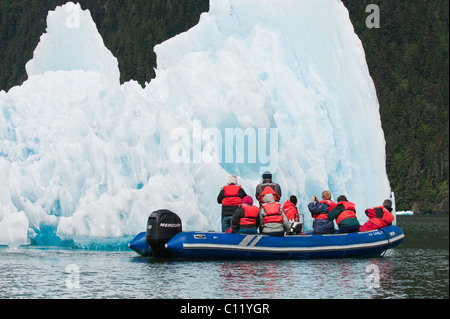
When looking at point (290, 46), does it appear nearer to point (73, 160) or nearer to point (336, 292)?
point (73, 160)

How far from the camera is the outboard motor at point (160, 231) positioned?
17.4 metres

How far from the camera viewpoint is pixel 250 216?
1759cm

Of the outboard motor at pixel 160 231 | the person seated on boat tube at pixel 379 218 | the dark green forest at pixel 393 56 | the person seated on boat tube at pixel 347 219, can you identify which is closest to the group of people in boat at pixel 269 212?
the person seated on boat tube at pixel 347 219

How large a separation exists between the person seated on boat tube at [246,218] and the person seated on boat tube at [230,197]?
344 millimetres

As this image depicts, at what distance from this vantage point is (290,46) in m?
26.6

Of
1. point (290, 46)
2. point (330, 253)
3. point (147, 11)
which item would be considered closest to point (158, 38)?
point (147, 11)

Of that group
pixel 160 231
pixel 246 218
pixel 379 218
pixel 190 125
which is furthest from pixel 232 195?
pixel 190 125

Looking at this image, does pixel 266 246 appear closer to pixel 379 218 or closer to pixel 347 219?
pixel 347 219

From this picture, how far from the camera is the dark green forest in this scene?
96312 millimetres

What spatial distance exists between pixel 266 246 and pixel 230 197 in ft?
4.75

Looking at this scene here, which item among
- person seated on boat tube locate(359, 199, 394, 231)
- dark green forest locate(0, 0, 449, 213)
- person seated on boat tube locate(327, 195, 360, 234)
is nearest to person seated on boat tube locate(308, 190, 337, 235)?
person seated on boat tube locate(327, 195, 360, 234)

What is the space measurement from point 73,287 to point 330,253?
7.06 metres

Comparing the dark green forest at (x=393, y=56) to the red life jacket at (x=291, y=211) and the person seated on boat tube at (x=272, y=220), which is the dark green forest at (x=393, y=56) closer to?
the red life jacket at (x=291, y=211)

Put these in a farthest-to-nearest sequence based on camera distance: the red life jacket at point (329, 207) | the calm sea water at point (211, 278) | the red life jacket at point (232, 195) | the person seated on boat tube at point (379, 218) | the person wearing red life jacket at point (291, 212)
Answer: the person seated on boat tube at point (379, 218) < the person wearing red life jacket at point (291, 212) < the red life jacket at point (329, 207) < the red life jacket at point (232, 195) < the calm sea water at point (211, 278)
